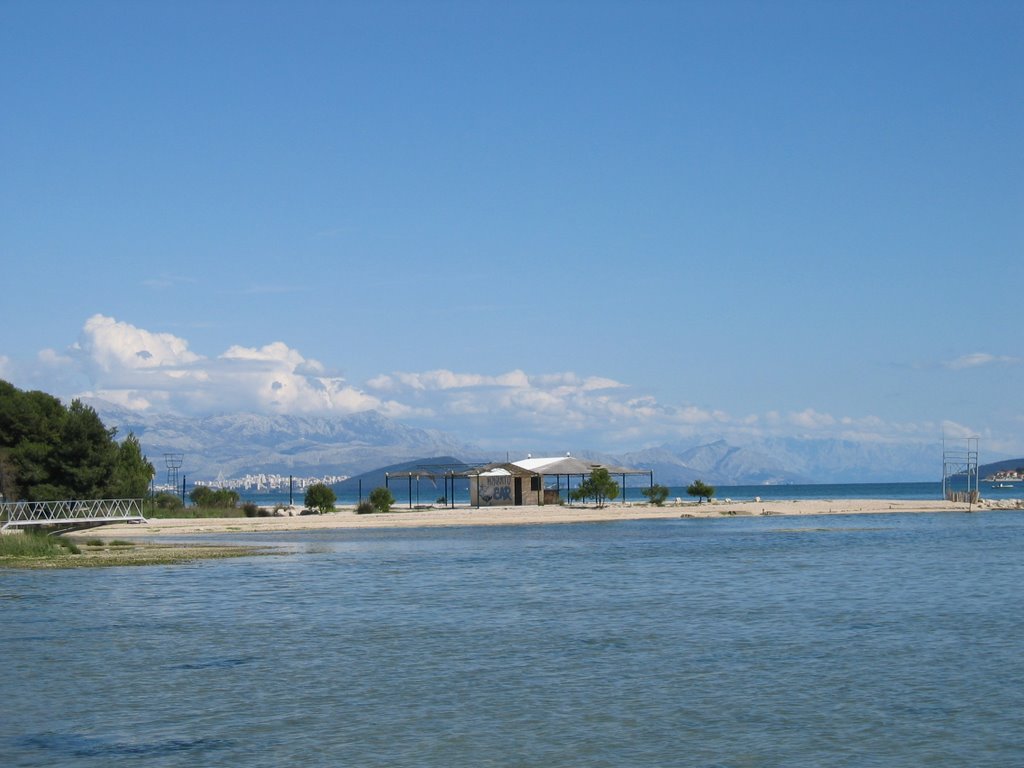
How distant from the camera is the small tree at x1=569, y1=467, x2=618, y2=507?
283ft

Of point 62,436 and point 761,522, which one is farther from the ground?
point 62,436

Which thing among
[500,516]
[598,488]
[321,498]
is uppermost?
[598,488]

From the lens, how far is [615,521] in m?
73.8

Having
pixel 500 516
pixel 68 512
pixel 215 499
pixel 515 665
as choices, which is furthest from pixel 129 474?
pixel 515 665

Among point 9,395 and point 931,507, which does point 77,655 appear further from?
point 931,507

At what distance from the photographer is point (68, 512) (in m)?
59.1

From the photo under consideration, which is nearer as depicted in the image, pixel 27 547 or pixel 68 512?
pixel 27 547

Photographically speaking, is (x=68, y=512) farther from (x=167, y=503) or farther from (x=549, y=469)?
(x=549, y=469)

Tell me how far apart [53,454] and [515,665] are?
47.5 metres

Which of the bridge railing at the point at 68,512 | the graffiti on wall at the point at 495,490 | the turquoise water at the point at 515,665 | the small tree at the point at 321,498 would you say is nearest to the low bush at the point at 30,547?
the turquoise water at the point at 515,665

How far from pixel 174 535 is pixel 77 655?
130ft

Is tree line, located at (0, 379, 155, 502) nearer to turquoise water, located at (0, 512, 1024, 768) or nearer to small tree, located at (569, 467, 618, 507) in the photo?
turquoise water, located at (0, 512, 1024, 768)

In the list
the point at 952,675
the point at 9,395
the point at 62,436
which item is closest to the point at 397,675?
the point at 952,675

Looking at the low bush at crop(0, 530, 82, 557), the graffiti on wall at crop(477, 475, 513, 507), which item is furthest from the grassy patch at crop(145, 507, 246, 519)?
the low bush at crop(0, 530, 82, 557)
